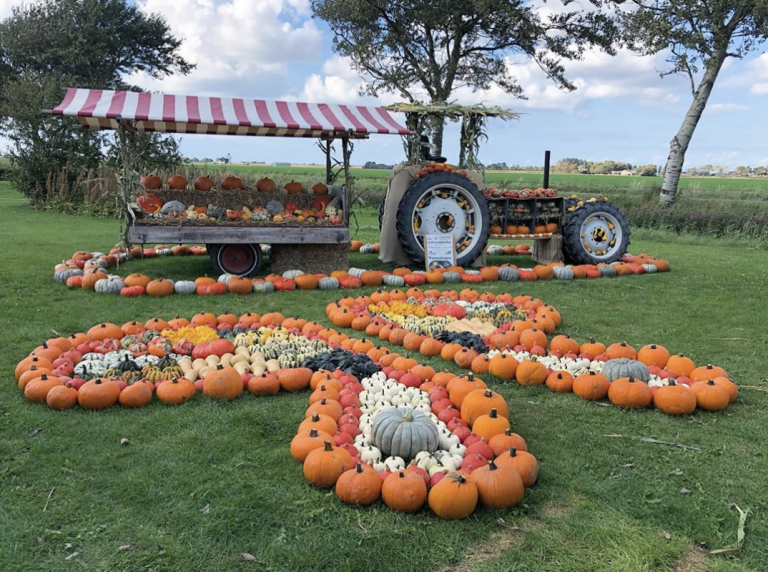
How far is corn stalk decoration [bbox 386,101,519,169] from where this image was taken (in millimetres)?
11586

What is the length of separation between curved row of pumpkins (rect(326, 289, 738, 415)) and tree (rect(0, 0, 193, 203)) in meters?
21.7

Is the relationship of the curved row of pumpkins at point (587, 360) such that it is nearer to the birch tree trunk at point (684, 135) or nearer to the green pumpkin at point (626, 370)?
the green pumpkin at point (626, 370)

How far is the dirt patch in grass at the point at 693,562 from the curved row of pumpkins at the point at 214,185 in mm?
9640

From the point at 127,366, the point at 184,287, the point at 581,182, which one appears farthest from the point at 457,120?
the point at 581,182

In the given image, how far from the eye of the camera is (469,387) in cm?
482

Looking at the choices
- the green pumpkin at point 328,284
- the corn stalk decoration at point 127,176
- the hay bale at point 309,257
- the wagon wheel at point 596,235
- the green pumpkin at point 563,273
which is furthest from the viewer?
the wagon wheel at point 596,235

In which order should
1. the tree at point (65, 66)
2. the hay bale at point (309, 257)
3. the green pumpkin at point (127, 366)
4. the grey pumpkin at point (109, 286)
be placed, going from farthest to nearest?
the tree at point (65, 66), the hay bale at point (309, 257), the grey pumpkin at point (109, 286), the green pumpkin at point (127, 366)

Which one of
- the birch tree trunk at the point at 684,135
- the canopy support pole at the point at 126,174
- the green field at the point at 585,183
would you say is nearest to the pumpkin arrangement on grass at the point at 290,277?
the canopy support pole at the point at 126,174

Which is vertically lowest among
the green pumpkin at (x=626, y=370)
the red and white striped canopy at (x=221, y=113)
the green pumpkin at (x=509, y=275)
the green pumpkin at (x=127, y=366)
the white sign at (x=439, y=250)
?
the green pumpkin at (x=127, y=366)

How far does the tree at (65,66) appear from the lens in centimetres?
2462

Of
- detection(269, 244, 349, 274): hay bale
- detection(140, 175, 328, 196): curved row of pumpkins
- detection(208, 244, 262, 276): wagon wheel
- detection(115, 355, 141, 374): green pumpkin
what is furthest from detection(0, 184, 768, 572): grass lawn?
detection(140, 175, 328, 196): curved row of pumpkins

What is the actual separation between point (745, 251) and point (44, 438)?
1569 centimetres

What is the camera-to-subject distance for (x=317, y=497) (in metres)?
3.59

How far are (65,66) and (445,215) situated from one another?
29.6 metres
